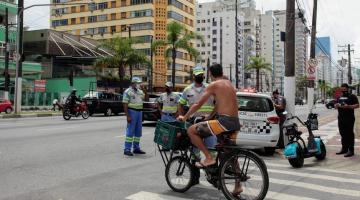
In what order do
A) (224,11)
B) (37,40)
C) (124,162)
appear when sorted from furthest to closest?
(224,11)
(37,40)
(124,162)

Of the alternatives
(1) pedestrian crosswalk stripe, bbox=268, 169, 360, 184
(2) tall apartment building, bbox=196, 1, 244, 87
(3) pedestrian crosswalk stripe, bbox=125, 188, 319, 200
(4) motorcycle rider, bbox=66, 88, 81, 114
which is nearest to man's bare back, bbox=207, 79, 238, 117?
(3) pedestrian crosswalk stripe, bbox=125, 188, 319, 200

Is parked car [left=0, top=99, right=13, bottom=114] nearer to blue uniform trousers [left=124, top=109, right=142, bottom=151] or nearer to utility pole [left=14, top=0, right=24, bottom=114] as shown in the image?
utility pole [left=14, top=0, right=24, bottom=114]

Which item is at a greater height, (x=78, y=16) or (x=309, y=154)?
(x=78, y=16)

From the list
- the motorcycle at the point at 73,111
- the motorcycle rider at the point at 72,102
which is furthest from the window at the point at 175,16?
the motorcycle rider at the point at 72,102

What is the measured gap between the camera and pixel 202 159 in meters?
6.82

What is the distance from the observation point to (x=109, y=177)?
837 centimetres

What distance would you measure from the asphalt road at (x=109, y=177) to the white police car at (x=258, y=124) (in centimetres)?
50

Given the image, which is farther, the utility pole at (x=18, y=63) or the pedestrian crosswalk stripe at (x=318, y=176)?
the utility pole at (x=18, y=63)

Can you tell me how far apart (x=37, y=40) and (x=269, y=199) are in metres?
62.0

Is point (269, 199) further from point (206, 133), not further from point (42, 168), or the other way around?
point (42, 168)

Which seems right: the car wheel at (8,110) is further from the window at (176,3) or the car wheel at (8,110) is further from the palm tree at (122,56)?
the window at (176,3)

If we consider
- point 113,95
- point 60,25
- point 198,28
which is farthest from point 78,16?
point 113,95

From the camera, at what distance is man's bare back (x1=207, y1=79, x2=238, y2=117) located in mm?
6422

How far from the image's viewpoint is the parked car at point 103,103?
31850 millimetres
